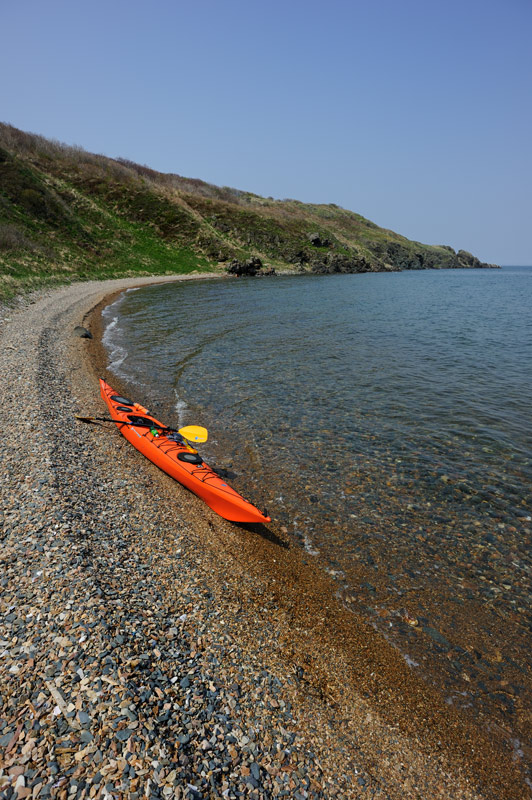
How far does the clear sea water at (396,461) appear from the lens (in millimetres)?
6871

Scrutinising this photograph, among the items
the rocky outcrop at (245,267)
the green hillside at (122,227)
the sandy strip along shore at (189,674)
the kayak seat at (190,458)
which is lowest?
the sandy strip along shore at (189,674)

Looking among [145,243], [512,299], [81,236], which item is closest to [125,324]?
[81,236]

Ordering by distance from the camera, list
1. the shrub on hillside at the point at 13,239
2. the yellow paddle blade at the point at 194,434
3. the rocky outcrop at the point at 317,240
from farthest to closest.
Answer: the rocky outcrop at the point at 317,240 < the shrub on hillside at the point at 13,239 < the yellow paddle blade at the point at 194,434

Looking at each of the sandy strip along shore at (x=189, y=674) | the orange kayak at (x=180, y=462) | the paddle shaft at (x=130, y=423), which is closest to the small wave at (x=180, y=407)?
the orange kayak at (x=180, y=462)

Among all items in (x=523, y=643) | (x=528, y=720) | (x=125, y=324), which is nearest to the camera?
(x=528, y=720)

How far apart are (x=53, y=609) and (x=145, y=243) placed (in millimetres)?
69889

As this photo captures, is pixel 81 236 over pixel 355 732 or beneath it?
over

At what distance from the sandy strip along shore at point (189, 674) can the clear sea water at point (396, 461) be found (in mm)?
828

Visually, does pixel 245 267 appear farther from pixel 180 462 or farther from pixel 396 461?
pixel 180 462

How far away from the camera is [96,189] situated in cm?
7419

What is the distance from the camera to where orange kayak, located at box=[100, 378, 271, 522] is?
8.98 metres

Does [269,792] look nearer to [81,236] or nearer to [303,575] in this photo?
[303,575]

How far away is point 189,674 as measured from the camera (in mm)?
5270

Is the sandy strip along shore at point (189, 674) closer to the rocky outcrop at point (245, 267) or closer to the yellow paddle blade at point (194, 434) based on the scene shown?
the yellow paddle blade at point (194, 434)
